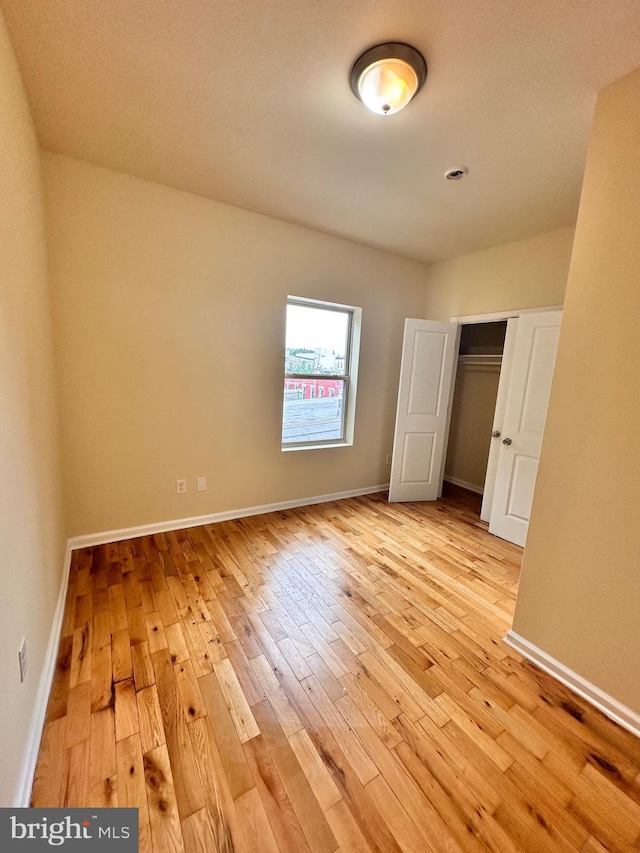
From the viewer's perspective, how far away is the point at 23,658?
1136 millimetres

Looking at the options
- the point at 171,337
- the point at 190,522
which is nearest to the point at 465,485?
the point at 190,522

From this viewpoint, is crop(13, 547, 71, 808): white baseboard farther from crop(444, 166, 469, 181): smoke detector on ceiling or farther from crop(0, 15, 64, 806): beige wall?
crop(444, 166, 469, 181): smoke detector on ceiling

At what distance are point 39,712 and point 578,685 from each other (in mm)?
2333

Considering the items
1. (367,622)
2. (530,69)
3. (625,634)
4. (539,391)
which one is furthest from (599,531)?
(530,69)

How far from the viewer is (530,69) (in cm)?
139

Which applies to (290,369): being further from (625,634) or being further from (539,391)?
(625,634)

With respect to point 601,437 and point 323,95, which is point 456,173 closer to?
point 323,95

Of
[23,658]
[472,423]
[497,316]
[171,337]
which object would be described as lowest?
[23,658]

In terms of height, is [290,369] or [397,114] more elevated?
[397,114]

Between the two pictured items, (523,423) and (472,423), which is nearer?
(523,423)

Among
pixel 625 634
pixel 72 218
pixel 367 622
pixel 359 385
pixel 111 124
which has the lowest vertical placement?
pixel 367 622

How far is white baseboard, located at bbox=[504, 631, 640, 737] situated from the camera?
4.66 feet

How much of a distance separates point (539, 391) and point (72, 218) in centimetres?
374

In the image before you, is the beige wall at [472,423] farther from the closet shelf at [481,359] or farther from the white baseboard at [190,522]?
the white baseboard at [190,522]
